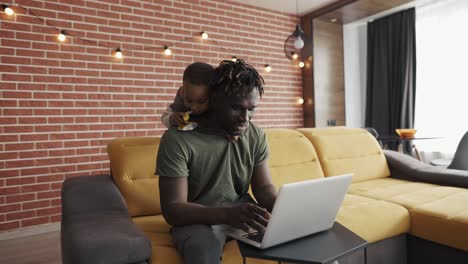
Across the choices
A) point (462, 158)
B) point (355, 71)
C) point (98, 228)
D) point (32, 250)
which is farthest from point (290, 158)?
point (355, 71)

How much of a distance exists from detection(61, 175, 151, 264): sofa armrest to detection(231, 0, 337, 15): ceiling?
326 centimetres

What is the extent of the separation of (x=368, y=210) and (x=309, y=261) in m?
0.93

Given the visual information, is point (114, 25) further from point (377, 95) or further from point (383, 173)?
point (377, 95)

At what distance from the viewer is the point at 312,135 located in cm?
242

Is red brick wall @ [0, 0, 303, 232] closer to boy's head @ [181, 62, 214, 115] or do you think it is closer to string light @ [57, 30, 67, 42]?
string light @ [57, 30, 67, 42]

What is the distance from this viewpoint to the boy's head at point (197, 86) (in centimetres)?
133

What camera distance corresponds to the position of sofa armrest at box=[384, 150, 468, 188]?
2187 mm

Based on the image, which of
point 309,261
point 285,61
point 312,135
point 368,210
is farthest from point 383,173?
point 285,61

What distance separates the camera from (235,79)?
125 cm

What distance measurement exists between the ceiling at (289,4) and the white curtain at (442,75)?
4.47ft

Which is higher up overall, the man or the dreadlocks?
the dreadlocks

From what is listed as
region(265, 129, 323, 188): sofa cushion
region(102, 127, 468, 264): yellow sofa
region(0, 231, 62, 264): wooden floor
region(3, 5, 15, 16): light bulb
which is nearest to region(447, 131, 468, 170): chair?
region(102, 127, 468, 264): yellow sofa

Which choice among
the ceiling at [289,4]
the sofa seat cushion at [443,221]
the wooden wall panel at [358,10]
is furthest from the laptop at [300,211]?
the wooden wall panel at [358,10]

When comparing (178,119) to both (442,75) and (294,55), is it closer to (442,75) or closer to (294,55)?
(294,55)
